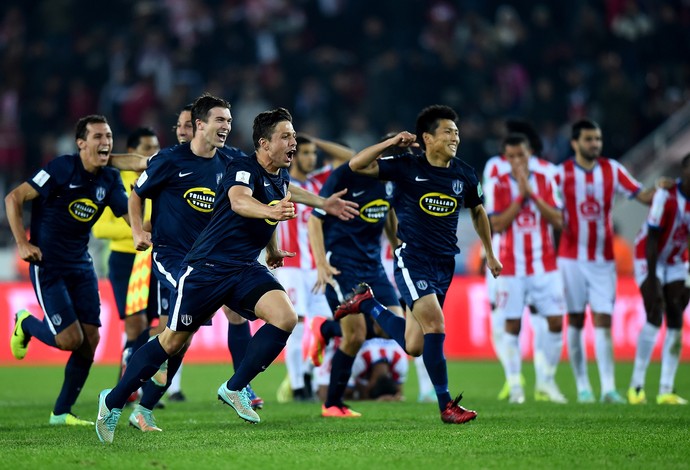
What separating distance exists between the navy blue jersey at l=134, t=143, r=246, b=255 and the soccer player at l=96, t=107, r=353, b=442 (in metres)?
0.85

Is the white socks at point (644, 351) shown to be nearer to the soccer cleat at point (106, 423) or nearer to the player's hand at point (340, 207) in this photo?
the player's hand at point (340, 207)

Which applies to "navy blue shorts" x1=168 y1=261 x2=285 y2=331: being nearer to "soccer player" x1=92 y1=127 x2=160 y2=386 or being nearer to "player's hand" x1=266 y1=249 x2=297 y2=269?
"player's hand" x1=266 y1=249 x2=297 y2=269

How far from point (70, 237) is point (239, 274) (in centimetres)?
231

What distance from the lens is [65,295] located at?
29.8 feet

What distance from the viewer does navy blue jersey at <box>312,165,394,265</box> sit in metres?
10.0

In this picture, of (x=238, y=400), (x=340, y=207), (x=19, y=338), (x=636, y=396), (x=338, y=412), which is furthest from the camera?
(x=636, y=396)

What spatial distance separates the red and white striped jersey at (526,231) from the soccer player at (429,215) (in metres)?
2.97

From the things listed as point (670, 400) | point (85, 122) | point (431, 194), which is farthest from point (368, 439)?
point (670, 400)

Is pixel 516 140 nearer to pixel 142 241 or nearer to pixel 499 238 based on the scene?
pixel 499 238

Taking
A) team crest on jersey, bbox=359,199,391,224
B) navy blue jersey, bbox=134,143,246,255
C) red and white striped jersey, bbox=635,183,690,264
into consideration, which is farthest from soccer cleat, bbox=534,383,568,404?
navy blue jersey, bbox=134,143,246,255

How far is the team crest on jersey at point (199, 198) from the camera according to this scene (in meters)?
8.56

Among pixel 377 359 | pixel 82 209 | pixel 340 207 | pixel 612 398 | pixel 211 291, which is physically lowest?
pixel 612 398

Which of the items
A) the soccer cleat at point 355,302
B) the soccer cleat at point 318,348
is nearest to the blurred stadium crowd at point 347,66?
the soccer cleat at point 318,348

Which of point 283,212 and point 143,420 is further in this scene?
point 143,420
